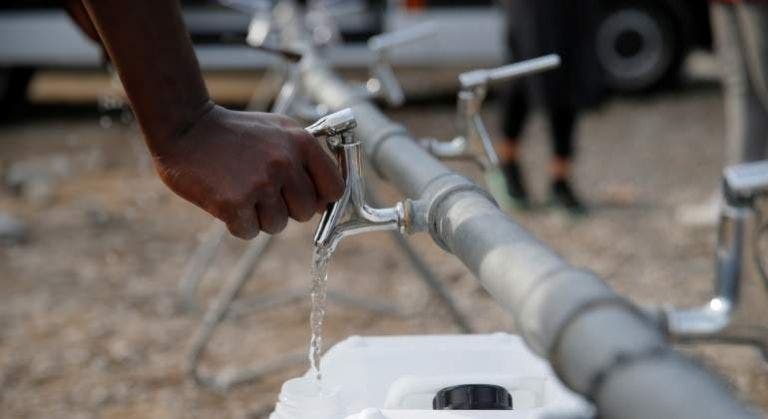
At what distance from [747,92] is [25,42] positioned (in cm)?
508

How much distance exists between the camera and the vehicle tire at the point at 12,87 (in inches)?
Result: 319

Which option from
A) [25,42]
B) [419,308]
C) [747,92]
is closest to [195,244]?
[419,308]

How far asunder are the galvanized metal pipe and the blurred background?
6.05 ft

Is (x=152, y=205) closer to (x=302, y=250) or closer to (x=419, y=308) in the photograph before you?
(x=302, y=250)

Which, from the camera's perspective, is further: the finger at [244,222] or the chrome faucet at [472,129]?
the chrome faucet at [472,129]

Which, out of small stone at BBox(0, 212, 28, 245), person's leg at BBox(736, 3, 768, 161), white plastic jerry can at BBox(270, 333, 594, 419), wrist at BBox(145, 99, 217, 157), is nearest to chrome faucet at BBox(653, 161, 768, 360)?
white plastic jerry can at BBox(270, 333, 594, 419)

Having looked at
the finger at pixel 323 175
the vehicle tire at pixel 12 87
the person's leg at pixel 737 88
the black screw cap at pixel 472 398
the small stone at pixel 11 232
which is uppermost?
the finger at pixel 323 175

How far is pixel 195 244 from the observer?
5262 millimetres

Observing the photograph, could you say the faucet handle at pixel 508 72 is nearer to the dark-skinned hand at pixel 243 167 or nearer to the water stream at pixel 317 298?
the water stream at pixel 317 298

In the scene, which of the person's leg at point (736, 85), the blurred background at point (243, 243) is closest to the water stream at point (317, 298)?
the blurred background at point (243, 243)

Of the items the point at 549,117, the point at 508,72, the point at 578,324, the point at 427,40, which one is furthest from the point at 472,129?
the point at 427,40

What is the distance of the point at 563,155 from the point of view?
530cm

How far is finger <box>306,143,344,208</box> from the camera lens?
1.27 meters

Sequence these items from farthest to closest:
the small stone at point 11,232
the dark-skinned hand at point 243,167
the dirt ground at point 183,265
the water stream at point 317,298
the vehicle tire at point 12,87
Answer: the vehicle tire at point 12,87, the small stone at point 11,232, the dirt ground at point 183,265, the water stream at point 317,298, the dark-skinned hand at point 243,167
